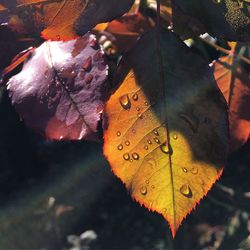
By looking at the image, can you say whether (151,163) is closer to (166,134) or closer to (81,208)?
(166,134)

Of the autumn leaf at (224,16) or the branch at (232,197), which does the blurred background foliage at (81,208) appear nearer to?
the branch at (232,197)

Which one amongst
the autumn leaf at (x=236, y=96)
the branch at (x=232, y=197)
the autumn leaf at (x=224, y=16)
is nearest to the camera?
the autumn leaf at (x=224, y=16)

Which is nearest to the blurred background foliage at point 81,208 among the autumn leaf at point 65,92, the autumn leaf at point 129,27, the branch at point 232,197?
the branch at point 232,197

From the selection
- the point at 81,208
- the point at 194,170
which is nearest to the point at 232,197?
the point at 81,208

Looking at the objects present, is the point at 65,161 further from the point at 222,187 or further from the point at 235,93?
the point at 235,93

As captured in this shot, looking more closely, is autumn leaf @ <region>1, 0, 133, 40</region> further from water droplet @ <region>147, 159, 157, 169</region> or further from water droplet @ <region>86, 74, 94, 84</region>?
water droplet @ <region>147, 159, 157, 169</region>

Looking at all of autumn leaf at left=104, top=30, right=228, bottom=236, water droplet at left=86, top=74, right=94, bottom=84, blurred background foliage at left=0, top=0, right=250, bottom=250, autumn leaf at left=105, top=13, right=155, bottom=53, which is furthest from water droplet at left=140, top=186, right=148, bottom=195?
blurred background foliage at left=0, top=0, right=250, bottom=250

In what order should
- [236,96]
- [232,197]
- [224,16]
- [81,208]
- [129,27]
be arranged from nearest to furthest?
1. [224,16]
2. [236,96]
3. [129,27]
4. [232,197]
5. [81,208]
